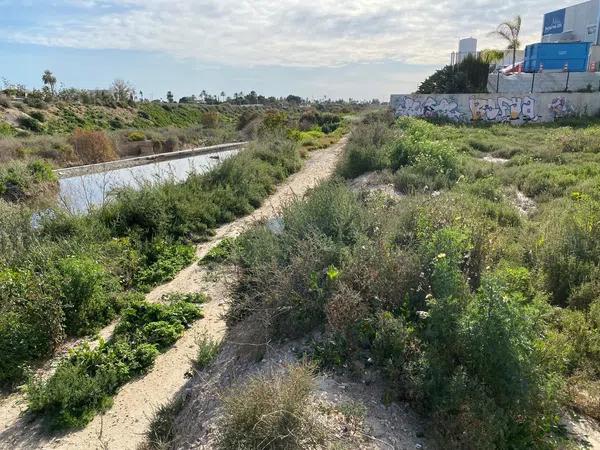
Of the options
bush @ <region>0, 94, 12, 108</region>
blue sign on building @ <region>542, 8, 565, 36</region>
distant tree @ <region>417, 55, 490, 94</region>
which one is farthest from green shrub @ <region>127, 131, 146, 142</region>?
blue sign on building @ <region>542, 8, 565, 36</region>

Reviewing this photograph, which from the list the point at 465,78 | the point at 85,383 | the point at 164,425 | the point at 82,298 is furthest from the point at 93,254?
the point at 465,78

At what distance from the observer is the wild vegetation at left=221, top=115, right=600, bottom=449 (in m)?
2.90

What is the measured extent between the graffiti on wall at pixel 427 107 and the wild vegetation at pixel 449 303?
19.0 m

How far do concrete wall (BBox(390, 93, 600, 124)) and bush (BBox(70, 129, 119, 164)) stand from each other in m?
17.5

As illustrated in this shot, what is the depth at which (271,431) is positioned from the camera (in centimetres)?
265

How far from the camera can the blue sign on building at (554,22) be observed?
1471 inches

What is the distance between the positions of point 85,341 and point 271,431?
3854 mm

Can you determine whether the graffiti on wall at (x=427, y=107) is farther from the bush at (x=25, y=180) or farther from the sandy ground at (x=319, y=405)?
the sandy ground at (x=319, y=405)

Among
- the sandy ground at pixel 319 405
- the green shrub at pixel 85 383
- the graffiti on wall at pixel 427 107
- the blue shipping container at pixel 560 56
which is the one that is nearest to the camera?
the sandy ground at pixel 319 405

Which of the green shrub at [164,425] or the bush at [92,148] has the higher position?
the bush at [92,148]

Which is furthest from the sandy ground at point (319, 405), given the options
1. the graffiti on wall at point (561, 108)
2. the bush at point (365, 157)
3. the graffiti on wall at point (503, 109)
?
the graffiti on wall at point (561, 108)

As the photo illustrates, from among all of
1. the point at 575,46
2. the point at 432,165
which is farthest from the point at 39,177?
the point at 575,46

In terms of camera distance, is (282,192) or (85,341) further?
(282,192)

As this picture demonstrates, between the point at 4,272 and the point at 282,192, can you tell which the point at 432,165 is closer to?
the point at 282,192
